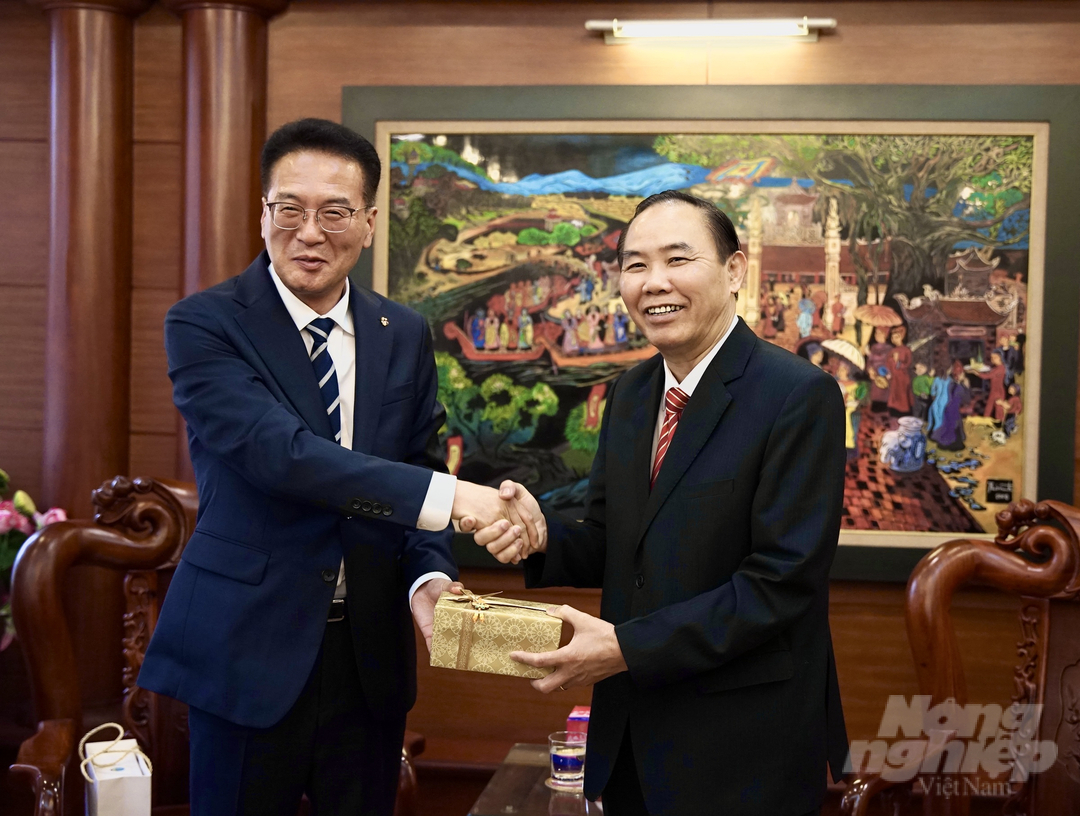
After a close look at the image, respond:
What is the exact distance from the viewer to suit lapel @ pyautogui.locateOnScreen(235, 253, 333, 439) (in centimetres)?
181

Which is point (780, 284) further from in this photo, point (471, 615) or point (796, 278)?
point (471, 615)

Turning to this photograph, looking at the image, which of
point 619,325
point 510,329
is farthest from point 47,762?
point 619,325

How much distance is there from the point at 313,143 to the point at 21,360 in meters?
2.12

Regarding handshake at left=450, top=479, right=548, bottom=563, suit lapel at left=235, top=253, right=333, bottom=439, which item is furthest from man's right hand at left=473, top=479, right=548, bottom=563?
→ suit lapel at left=235, top=253, right=333, bottom=439

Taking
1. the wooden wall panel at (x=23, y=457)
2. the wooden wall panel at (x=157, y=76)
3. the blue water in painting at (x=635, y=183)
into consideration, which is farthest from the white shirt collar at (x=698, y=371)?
the wooden wall panel at (x=23, y=457)

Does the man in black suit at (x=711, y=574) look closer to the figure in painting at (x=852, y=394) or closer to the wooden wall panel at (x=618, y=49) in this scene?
the figure in painting at (x=852, y=394)

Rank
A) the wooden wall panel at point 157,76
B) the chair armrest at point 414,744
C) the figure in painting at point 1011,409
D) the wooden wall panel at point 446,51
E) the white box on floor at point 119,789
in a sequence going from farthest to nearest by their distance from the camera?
the wooden wall panel at point 157,76, the wooden wall panel at point 446,51, the figure in painting at point 1011,409, the chair armrest at point 414,744, the white box on floor at point 119,789

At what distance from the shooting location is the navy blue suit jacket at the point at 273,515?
171 cm

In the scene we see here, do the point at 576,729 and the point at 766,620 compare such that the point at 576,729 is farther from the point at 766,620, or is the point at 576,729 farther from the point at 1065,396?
the point at 1065,396

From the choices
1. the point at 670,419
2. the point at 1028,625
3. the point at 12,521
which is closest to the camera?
the point at 670,419

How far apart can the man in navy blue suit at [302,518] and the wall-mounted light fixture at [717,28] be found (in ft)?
5.16

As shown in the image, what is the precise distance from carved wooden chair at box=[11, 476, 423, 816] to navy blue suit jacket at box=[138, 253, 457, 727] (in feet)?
2.66

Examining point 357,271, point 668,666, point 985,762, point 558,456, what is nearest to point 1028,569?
point 985,762

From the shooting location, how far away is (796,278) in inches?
126
